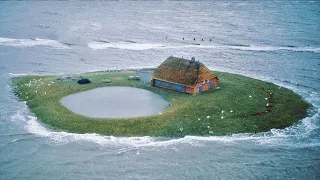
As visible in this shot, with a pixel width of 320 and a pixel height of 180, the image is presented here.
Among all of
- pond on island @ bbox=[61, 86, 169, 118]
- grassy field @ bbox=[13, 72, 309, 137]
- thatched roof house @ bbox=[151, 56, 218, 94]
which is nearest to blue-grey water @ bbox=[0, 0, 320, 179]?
grassy field @ bbox=[13, 72, 309, 137]

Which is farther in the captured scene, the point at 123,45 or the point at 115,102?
the point at 123,45

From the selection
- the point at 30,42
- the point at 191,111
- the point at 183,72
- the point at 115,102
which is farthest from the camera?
the point at 30,42

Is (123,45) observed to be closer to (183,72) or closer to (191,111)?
(183,72)

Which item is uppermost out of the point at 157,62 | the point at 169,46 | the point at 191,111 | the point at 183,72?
the point at 183,72

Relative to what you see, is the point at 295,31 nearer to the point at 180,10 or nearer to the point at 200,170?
the point at 180,10

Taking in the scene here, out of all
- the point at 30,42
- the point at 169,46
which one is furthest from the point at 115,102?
the point at 30,42

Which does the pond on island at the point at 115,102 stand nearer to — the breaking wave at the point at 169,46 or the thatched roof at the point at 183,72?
the thatched roof at the point at 183,72

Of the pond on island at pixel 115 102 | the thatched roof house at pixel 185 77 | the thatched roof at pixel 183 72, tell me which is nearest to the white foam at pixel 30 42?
the pond on island at pixel 115 102

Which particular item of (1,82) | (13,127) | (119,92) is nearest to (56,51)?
(1,82)
